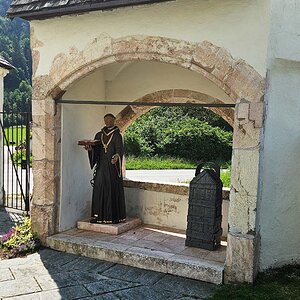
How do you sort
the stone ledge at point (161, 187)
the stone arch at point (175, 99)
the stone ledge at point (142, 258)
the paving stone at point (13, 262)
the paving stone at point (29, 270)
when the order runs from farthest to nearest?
the stone arch at point (175, 99) → the stone ledge at point (161, 187) → the paving stone at point (13, 262) → the paving stone at point (29, 270) → the stone ledge at point (142, 258)

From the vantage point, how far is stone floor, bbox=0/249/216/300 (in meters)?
4.49

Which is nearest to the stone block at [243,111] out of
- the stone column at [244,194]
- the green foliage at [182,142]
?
the stone column at [244,194]

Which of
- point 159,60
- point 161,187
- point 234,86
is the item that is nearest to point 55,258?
point 161,187

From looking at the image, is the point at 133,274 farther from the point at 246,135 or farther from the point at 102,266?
the point at 246,135

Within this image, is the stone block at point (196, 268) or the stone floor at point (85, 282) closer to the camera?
the stone floor at point (85, 282)

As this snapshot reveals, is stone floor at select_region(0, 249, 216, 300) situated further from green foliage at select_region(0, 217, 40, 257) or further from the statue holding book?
the statue holding book

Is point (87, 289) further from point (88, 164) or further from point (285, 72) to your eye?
point (285, 72)

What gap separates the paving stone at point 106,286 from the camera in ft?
15.0

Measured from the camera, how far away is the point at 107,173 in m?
6.36

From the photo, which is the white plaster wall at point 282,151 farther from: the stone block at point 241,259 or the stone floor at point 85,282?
the stone floor at point 85,282

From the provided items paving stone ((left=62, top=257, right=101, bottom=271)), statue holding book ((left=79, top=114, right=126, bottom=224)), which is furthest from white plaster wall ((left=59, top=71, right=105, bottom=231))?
paving stone ((left=62, top=257, right=101, bottom=271))

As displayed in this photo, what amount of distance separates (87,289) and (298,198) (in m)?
2.79

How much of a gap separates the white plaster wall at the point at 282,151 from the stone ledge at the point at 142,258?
665 millimetres

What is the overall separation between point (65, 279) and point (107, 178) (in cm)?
189
